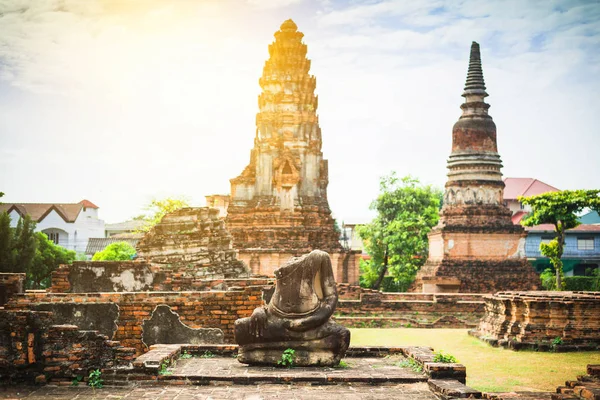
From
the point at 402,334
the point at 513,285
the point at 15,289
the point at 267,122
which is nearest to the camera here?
the point at 15,289

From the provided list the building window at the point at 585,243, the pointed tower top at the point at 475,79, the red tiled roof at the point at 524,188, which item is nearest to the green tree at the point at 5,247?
the pointed tower top at the point at 475,79

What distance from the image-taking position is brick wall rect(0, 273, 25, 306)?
11555mm

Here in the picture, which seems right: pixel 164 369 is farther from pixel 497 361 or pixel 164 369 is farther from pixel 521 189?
pixel 521 189

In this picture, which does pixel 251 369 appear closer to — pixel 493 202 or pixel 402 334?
pixel 402 334

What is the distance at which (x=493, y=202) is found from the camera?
3050 cm

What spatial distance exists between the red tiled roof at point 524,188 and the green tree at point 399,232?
18444 mm

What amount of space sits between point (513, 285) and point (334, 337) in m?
21.3

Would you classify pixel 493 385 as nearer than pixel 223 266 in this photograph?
Yes


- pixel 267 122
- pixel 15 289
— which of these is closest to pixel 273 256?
pixel 267 122

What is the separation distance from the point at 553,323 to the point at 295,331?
8588 millimetres

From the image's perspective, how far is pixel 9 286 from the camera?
1162 centimetres

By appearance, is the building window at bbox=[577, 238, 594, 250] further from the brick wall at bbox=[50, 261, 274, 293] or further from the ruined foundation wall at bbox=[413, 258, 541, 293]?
the brick wall at bbox=[50, 261, 274, 293]

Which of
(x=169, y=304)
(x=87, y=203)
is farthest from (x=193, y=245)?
(x=87, y=203)

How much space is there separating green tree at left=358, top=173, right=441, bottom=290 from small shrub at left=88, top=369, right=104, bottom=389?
30.2 meters
